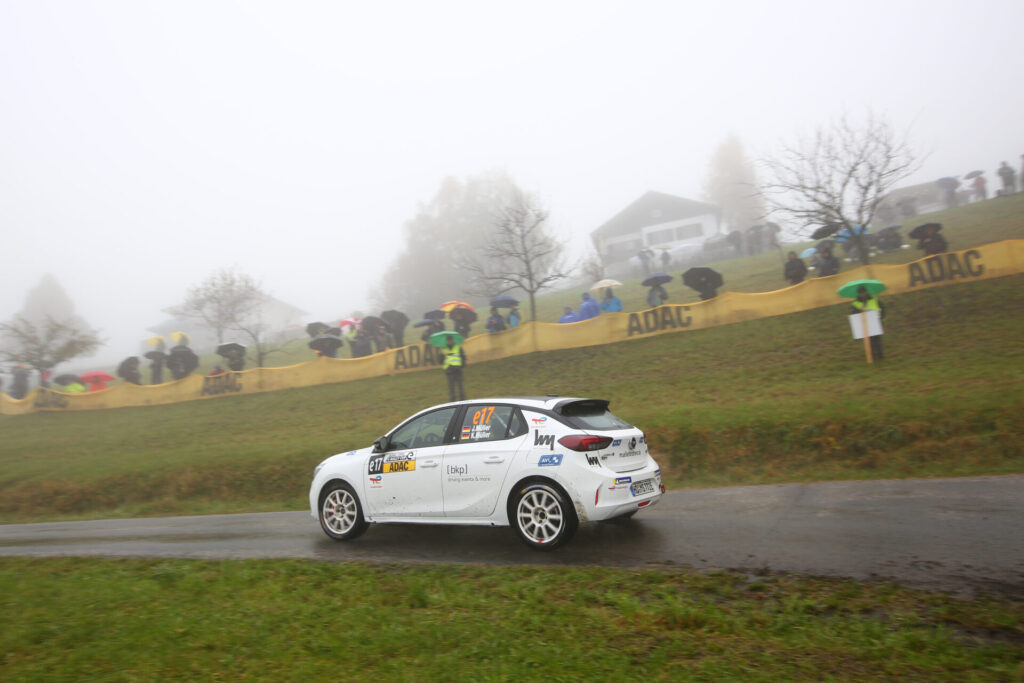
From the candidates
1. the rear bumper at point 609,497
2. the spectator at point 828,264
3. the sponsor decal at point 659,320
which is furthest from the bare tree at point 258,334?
the rear bumper at point 609,497

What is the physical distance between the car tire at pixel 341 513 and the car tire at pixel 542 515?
2229mm

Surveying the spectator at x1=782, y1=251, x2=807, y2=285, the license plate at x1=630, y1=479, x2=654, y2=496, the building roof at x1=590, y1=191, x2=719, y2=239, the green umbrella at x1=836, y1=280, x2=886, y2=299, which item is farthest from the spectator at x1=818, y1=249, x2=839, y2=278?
the building roof at x1=590, y1=191, x2=719, y2=239

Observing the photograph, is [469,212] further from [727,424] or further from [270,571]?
[270,571]

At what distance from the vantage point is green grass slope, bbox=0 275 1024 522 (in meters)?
10.6

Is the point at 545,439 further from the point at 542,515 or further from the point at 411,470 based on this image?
the point at 411,470

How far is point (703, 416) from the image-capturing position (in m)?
13.0

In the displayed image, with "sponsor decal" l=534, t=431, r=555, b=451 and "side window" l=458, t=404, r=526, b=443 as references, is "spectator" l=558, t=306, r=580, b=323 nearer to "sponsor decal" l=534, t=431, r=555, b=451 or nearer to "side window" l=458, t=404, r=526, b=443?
"side window" l=458, t=404, r=526, b=443

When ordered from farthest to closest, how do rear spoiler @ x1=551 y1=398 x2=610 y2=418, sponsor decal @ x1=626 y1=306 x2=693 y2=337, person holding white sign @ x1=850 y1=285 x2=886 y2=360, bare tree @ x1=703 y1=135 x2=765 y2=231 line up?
1. bare tree @ x1=703 y1=135 x2=765 y2=231
2. sponsor decal @ x1=626 y1=306 x2=693 y2=337
3. person holding white sign @ x1=850 y1=285 x2=886 y2=360
4. rear spoiler @ x1=551 y1=398 x2=610 y2=418

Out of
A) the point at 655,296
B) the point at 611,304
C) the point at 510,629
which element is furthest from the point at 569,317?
the point at 510,629

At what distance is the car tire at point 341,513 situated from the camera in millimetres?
8281

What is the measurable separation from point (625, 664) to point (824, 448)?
7959 mm

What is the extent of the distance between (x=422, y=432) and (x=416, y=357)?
18.3m

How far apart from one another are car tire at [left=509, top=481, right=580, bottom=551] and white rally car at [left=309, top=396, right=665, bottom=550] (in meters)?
0.01

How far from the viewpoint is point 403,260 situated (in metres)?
73.1
